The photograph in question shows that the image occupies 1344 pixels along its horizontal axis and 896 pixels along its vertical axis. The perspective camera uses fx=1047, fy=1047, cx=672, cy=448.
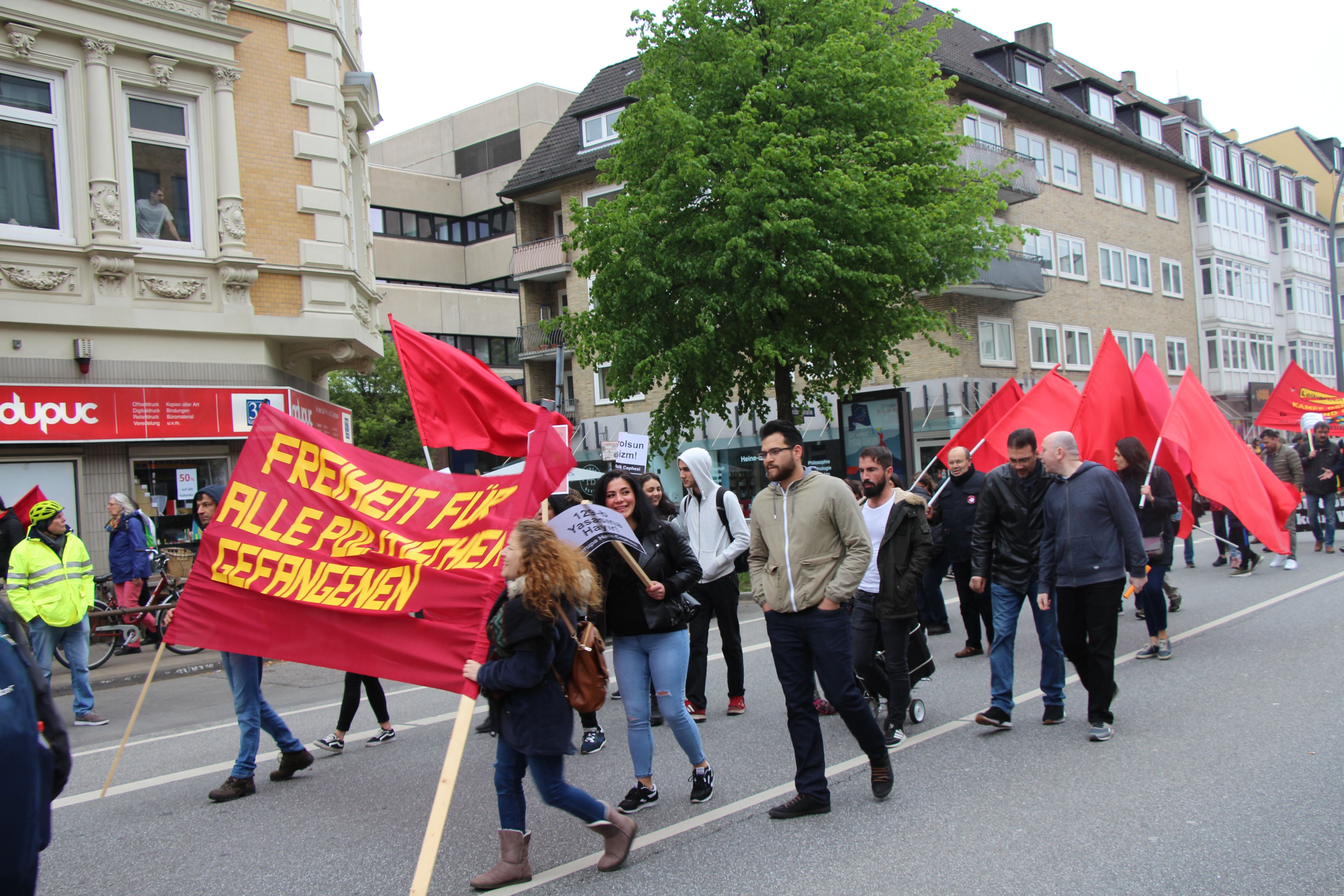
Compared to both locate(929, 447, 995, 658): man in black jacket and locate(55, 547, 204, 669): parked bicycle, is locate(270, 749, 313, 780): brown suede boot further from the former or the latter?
locate(929, 447, 995, 658): man in black jacket

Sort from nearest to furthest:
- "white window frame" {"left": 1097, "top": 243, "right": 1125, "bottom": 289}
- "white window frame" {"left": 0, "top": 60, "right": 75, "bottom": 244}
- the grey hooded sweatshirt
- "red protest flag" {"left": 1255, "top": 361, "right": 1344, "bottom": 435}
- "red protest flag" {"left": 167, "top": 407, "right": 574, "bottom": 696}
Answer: "red protest flag" {"left": 167, "top": 407, "right": 574, "bottom": 696}
the grey hooded sweatshirt
"white window frame" {"left": 0, "top": 60, "right": 75, "bottom": 244}
"red protest flag" {"left": 1255, "top": 361, "right": 1344, "bottom": 435}
"white window frame" {"left": 1097, "top": 243, "right": 1125, "bottom": 289}

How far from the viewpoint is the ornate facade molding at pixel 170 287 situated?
14.0 metres

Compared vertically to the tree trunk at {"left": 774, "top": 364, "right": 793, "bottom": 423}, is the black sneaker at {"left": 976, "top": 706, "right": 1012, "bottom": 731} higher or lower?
lower

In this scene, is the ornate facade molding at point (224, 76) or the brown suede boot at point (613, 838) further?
the ornate facade molding at point (224, 76)

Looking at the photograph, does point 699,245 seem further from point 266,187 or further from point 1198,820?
point 1198,820

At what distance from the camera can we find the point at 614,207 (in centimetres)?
1875

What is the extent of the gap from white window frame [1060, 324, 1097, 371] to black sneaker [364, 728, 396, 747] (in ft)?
100

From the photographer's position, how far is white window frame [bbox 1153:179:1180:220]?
136ft

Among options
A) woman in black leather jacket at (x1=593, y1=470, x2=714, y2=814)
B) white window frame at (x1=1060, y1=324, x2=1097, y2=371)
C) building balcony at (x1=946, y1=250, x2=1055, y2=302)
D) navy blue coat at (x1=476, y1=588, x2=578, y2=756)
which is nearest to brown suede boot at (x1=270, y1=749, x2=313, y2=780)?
woman in black leather jacket at (x1=593, y1=470, x2=714, y2=814)

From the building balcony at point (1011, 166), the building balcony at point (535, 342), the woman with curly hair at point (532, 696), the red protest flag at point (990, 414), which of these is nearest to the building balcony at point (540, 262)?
the building balcony at point (535, 342)

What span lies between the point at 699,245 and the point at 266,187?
7316mm

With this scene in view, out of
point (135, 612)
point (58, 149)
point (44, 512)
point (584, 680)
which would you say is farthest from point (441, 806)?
point (58, 149)

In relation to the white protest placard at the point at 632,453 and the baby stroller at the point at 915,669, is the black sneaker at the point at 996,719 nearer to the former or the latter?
the baby stroller at the point at 915,669

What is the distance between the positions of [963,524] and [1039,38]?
39550mm
